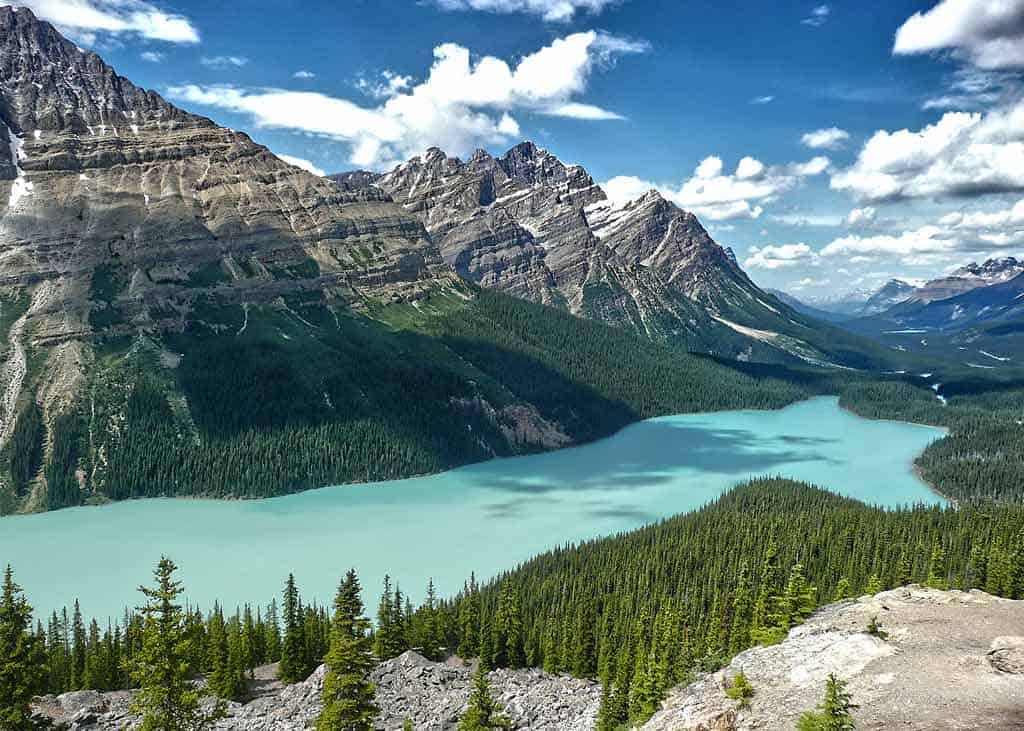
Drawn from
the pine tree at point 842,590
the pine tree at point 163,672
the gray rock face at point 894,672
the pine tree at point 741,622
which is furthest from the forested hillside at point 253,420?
the gray rock face at point 894,672

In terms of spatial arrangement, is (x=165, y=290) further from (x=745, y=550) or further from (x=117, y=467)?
(x=745, y=550)

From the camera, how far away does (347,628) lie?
35.4 metres

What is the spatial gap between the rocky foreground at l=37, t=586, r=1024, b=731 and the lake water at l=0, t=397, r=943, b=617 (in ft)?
118

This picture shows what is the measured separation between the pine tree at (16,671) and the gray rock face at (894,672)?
92.3ft

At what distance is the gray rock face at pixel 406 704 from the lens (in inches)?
1698

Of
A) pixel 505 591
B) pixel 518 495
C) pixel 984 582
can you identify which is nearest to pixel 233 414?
pixel 518 495

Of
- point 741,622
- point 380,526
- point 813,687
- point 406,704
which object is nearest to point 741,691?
point 813,687

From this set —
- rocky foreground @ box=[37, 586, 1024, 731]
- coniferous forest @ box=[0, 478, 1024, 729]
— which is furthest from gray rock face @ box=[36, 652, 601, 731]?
coniferous forest @ box=[0, 478, 1024, 729]

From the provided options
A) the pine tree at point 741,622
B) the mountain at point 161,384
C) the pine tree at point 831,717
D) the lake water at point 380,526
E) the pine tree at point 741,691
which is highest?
the mountain at point 161,384

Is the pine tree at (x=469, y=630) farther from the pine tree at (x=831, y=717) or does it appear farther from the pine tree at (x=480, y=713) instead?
the pine tree at (x=831, y=717)

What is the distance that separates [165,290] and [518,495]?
115929 millimetres

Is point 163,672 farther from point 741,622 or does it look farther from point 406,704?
point 741,622

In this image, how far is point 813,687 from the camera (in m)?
31.5

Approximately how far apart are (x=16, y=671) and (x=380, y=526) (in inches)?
3470
